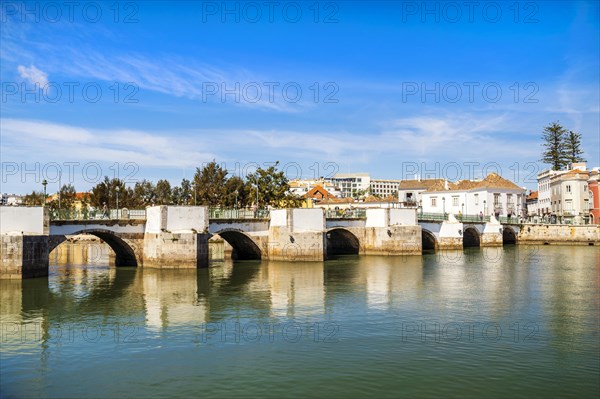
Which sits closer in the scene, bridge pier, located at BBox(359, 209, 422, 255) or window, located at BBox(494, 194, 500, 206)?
bridge pier, located at BBox(359, 209, 422, 255)

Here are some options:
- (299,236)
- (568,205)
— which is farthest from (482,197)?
(299,236)

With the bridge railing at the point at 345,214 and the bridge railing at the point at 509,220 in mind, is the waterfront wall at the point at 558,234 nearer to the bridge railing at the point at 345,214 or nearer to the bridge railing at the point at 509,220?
the bridge railing at the point at 509,220

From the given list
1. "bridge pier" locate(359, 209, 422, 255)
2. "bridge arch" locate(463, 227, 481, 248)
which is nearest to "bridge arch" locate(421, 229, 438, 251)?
"bridge pier" locate(359, 209, 422, 255)

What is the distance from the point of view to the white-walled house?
84.8 metres

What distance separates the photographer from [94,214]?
127ft

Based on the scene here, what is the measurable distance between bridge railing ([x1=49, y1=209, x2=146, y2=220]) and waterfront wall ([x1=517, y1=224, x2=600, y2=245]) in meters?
57.4

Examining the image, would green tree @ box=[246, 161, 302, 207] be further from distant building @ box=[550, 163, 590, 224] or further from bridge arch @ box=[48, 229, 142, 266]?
distant building @ box=[550, 163, 590, 224]

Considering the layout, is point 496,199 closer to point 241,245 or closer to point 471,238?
point 471,238

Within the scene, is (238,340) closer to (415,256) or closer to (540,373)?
(540,373)

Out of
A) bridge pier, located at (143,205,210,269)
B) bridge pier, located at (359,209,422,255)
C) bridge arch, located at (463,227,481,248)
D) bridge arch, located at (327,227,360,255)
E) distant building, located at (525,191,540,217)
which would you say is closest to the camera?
bridge pier, located at (143,205,210,269)

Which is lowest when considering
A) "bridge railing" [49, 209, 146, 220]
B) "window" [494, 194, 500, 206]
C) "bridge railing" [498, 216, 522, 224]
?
"bridge railing" [498, 216, 522, 224]

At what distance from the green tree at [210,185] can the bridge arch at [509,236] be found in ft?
A: 137

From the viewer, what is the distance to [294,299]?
91.4ft

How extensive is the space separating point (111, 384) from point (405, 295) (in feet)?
59.9
